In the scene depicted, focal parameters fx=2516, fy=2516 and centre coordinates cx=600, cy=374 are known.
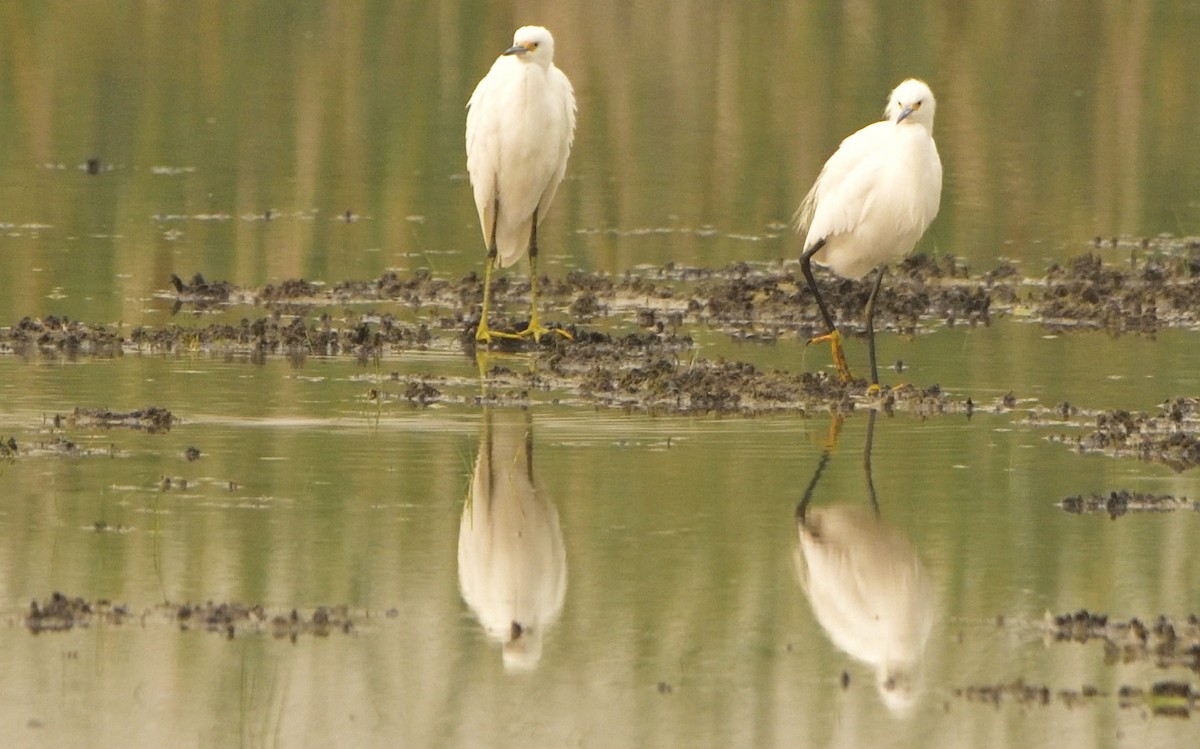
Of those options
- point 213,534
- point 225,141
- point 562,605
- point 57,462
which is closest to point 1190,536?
point 562,605

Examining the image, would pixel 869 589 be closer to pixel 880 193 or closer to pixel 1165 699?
pixel 1165 699

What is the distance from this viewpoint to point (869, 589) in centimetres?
860

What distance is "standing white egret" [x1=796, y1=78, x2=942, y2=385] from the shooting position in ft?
41.7

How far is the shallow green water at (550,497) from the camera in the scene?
7387 mm

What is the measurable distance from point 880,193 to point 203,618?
5.67 meters

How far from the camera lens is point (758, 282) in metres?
15.8

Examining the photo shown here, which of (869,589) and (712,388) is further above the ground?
(712,388)

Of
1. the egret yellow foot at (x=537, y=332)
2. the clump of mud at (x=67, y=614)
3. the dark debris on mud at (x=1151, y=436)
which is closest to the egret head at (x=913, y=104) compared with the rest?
the dark debris on mud at (x=1151, y=436)

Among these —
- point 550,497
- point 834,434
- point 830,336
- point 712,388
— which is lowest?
point 550,497

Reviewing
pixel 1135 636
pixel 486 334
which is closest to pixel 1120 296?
pixel 486 334

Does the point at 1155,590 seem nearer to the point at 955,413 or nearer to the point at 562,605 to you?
the point at 562,605

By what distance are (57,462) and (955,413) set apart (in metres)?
4.24

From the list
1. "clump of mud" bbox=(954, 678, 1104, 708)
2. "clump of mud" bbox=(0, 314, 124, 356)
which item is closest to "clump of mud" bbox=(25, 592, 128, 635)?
"clump of mud" bbox=(954, 678, 1104, 708)

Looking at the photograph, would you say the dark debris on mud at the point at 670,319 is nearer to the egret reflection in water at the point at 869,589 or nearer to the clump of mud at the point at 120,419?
the clump of mud at the point at 120,419
